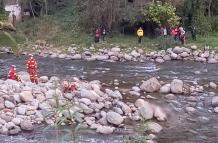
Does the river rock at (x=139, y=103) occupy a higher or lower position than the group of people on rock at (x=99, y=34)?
lower

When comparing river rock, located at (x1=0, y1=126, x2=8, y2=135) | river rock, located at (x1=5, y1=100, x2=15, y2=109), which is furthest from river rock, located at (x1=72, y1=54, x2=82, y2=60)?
river rock, located at (x1=0, y1=126, x2=8, y2=135)

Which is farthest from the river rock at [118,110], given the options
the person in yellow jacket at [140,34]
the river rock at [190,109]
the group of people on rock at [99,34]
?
the group of people on rock at [99,34]

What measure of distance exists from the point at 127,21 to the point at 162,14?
2.25 metres

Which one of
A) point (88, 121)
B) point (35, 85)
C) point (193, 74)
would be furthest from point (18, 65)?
point (88, 121)

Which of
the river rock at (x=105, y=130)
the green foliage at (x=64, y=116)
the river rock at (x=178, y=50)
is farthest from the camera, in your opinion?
the river rock at (x=178, y=50)

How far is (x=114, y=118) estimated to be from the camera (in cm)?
1597

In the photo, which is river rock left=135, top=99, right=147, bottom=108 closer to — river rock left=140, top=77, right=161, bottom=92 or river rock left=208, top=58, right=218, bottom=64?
river rock left=140, top=77, right=161, bottom=92

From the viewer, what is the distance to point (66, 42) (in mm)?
31938

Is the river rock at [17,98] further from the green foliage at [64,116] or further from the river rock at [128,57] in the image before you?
the river rock at [128,57]

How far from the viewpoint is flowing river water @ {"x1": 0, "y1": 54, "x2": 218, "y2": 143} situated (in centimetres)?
1477

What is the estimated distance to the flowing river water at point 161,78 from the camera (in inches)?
581

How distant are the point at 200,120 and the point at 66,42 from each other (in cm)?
1671

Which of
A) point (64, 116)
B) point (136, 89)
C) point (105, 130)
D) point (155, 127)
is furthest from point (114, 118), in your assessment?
point (64, 116)

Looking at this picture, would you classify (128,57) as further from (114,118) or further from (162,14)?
(114,118)
